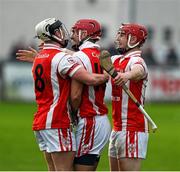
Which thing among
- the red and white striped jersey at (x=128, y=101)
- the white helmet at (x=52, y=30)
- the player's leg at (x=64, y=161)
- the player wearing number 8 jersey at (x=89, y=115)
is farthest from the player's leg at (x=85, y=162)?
the white helmet at (x=52, y=30)

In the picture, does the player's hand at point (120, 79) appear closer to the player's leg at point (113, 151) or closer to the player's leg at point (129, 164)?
the player's leg at point (113, 151)

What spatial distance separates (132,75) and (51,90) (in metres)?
0.95

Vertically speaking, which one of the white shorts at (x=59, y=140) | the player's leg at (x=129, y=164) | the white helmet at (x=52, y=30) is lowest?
the player's leg at (x=129, y=164)

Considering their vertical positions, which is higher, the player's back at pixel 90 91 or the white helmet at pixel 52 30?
the white helmet at pixel 52 30

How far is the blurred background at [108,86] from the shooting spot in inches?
738

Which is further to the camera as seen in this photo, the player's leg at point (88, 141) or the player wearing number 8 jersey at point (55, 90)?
the player's leg at point (88, 141)

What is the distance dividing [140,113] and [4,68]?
20748mm

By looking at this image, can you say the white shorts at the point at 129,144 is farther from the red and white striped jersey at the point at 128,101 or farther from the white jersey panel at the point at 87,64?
the white jersey panel at the point at 87,64

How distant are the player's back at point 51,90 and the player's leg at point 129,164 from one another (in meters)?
0.91

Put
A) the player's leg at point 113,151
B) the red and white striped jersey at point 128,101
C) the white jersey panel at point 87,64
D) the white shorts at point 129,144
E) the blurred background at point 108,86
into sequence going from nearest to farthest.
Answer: the white jersey panel at point 87,64 < the red and white striped jersey at point 128,101 < the white shorts at point 129,144 < the player's leg at point 113,151 < the blurred background at point 108,86

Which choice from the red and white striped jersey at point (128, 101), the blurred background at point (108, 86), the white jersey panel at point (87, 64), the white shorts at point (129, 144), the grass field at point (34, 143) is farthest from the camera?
the blurred background at point (108, 86)

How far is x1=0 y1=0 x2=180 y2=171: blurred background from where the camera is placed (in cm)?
1875

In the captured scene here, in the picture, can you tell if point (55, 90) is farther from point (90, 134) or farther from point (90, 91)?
point (90, 134)

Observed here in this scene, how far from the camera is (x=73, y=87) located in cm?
1108
